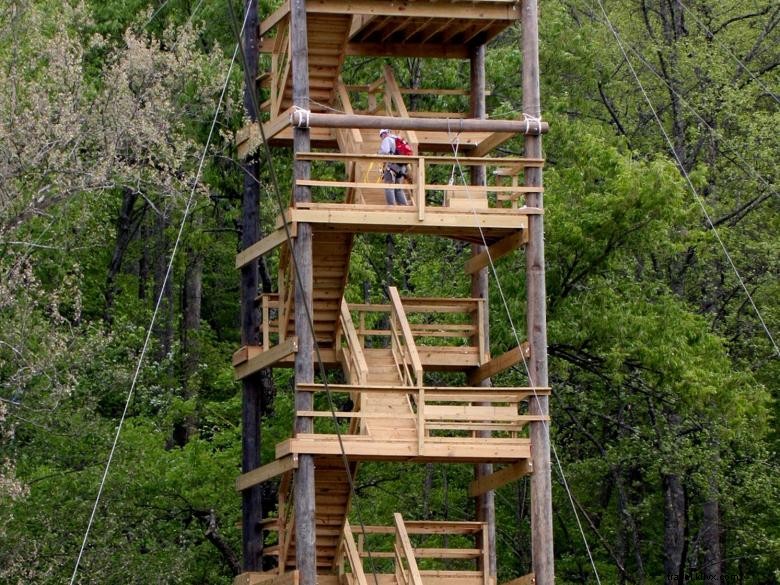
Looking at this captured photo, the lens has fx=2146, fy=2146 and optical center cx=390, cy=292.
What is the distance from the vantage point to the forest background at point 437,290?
29.9 metres

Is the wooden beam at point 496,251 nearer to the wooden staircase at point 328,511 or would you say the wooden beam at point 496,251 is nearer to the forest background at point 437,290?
the forest background at point 437,290

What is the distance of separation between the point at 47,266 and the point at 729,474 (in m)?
12.5

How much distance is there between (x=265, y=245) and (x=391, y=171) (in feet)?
8.30

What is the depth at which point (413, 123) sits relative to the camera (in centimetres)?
2725

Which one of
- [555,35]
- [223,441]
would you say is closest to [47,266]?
[223,441]

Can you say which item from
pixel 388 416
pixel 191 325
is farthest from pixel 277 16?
pixel 191 325

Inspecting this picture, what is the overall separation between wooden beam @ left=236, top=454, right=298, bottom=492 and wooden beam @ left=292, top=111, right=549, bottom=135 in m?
4.23

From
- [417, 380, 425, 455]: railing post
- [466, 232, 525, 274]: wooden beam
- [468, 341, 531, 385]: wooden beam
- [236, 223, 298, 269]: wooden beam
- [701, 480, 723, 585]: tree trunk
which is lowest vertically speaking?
[701, 480, 723, 585]: tree trunk

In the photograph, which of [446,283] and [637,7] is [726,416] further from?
[637,7]

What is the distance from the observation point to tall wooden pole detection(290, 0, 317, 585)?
26.4 m

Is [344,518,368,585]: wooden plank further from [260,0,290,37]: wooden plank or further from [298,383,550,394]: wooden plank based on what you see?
[260,0,290,37]: wooden plank

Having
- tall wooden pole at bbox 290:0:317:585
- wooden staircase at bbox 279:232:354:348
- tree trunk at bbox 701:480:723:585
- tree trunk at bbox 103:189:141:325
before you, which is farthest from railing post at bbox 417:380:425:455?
tree trunk at bbox 103:189:141:325

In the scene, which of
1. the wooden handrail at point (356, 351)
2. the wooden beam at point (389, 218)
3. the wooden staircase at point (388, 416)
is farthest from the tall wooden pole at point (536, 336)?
the wooden handrail at point (356, 351)

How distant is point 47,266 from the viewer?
38.2 metres
